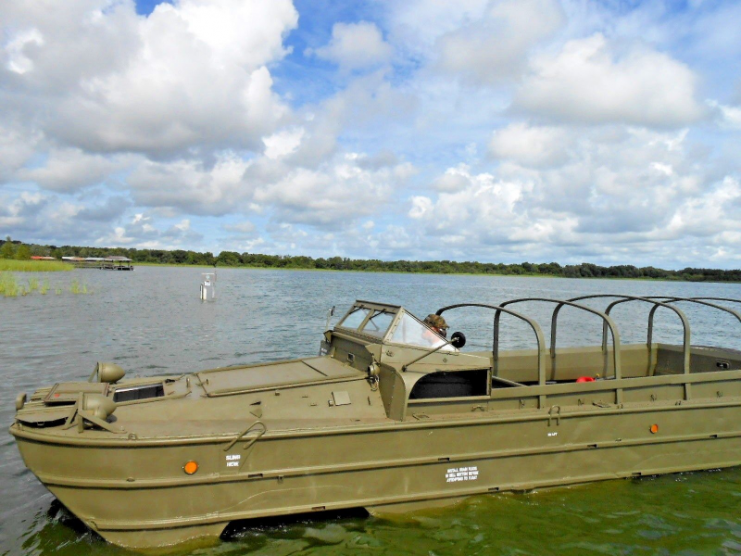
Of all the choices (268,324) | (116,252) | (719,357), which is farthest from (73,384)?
(116,252)

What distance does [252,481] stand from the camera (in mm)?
6070

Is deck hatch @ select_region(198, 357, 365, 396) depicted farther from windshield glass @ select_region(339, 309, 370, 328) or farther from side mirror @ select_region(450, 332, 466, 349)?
side mirror @ select_region(450, 332, 466, 349)

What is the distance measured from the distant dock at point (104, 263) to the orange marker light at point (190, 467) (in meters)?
109

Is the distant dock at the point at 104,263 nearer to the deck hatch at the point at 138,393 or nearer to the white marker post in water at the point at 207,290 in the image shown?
the white marker post in water at the point at 207,290

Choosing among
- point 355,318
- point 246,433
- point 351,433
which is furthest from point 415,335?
point 246,433

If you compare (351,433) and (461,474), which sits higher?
(351,433)

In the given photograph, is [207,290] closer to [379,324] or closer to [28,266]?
[379,324]

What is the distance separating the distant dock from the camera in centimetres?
10800

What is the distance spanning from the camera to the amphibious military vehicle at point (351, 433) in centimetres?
575

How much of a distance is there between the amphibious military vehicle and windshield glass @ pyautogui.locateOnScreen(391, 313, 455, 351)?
2 cm

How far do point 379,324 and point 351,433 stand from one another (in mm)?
2101

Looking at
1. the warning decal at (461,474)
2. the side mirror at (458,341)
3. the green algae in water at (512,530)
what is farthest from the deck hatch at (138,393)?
the side mirror at (458,341)

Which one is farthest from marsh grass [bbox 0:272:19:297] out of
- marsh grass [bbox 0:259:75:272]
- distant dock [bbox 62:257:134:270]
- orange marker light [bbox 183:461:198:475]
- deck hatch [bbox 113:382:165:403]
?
distant dock [bbox 62:257:134:270]

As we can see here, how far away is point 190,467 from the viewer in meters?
5.85
